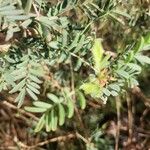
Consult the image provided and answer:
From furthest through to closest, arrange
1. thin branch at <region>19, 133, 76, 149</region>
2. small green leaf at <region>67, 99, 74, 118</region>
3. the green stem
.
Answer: thin branch at <region>19, 133, 76, 149</region> < small green leaf at <region>67, 99, 74, 118</region> < the green stem

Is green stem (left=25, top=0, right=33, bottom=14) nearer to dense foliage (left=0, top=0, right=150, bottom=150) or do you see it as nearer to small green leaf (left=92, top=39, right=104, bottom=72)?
dense foliage (left=0, top=0, right=150, bottom=150)

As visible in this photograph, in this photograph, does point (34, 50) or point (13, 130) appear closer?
point (34, 50)

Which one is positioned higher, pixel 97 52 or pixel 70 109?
pixel 97 52

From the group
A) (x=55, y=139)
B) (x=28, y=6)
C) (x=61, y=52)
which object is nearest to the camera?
(x=28, y=6)

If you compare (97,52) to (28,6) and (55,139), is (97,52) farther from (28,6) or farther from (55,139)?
(55,139)

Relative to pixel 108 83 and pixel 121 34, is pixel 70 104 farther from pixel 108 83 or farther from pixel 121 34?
pixel 121 34

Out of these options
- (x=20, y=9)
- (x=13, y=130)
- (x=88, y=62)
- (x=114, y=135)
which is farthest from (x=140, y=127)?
(x=20, y=9)

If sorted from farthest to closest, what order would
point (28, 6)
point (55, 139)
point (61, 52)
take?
1. point (55, 139)
2. point (61, 52)
3. point (28, 6)

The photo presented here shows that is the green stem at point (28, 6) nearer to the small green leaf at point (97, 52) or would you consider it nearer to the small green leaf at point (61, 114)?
the small green leaf at point (97, 52)

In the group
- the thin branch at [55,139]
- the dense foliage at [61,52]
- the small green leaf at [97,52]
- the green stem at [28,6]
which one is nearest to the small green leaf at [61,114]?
the dense foliage at [61,52]

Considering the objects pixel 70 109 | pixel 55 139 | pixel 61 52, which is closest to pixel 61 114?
pixel 70 109

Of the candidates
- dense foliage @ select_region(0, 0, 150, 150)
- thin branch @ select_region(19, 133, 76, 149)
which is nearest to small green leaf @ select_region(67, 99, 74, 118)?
dense foliage @ select_region(0, 0, 150, 150)
